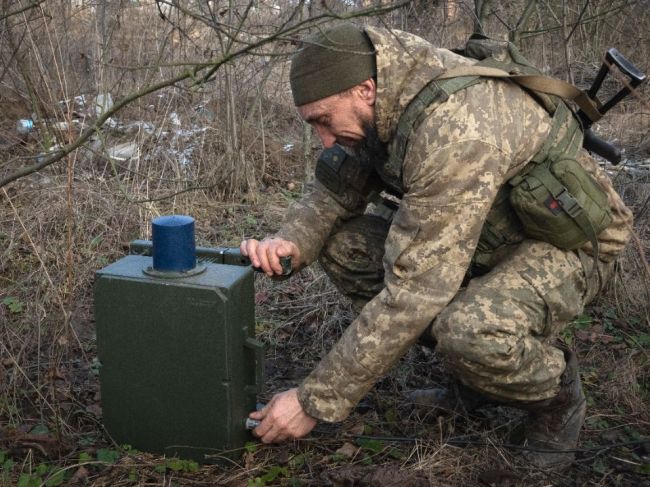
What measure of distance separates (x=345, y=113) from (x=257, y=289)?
1755 mm

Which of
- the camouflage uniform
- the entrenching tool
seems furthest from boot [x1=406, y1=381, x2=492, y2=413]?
the entrenching tool

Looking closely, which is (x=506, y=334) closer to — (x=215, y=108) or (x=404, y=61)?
(x=404, y=61)

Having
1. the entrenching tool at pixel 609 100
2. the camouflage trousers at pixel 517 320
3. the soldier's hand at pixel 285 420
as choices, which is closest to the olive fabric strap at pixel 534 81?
the entrenching tool at pixel 609 100

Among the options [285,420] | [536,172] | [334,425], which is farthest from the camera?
[334,425]

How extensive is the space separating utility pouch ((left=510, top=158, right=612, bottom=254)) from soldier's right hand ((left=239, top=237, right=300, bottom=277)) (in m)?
0.84

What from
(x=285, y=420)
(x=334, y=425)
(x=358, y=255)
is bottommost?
(x=334, y=425)

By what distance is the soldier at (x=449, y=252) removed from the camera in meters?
2.05

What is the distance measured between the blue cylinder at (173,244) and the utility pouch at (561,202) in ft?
3.50

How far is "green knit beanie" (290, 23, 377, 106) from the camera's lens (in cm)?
213

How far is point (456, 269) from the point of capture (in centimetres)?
208

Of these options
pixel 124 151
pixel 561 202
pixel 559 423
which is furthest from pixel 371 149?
pixel 124 151

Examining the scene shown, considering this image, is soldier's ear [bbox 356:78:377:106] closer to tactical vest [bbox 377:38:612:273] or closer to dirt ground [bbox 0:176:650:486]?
tactical vest [bbox 377:38:612:273]

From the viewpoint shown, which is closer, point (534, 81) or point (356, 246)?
point (534, 81)

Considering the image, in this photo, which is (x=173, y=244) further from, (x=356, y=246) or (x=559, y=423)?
(x=559, y=423)
